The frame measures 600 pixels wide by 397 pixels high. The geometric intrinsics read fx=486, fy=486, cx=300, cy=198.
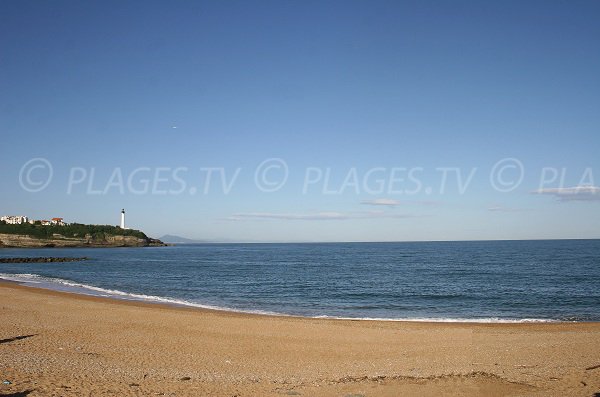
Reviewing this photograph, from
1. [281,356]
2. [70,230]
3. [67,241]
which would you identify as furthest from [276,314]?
[70,230]

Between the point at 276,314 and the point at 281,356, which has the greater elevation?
the point at 281,356

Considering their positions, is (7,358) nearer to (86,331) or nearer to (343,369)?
(86,331)

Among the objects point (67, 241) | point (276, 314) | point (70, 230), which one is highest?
point (70, 230)

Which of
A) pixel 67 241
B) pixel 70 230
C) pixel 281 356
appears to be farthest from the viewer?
pixel 70 230

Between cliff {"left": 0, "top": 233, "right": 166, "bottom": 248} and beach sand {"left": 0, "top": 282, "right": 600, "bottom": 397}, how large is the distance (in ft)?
492

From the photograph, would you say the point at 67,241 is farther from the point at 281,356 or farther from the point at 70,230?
the point at 281,356

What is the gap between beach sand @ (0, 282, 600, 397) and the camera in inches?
431

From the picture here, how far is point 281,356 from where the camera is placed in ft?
49.0

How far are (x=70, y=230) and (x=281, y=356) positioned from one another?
174591mm

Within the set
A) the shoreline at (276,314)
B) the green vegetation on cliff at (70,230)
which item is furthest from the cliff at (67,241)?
the shoreline at (276,314)

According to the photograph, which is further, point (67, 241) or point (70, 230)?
point (70, 230)

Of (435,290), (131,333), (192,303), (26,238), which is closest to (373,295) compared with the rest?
A: (435,290)

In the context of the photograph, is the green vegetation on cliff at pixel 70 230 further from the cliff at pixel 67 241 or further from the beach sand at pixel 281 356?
the beach sand at pixel 281 356

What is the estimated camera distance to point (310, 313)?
27281 millimetres
